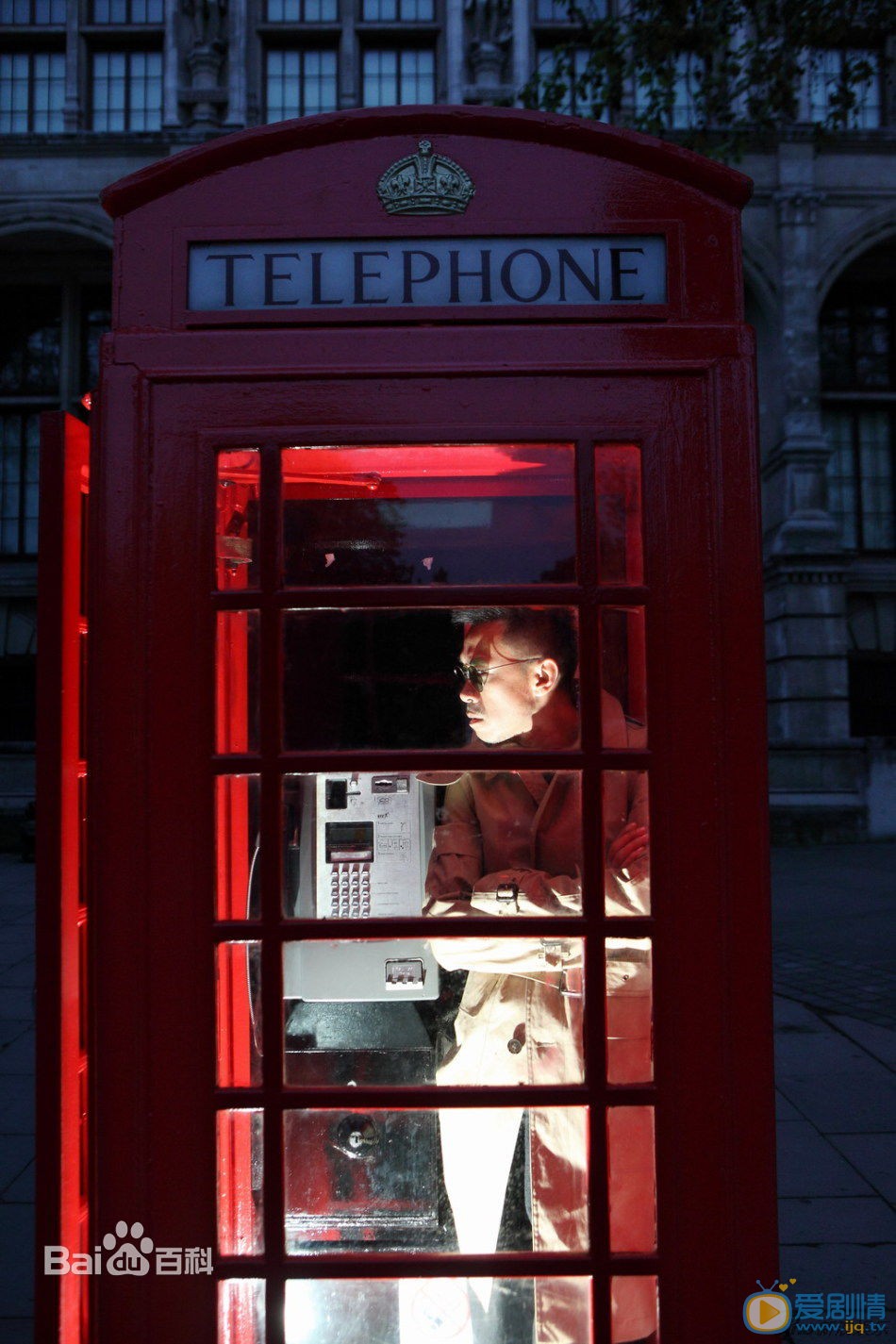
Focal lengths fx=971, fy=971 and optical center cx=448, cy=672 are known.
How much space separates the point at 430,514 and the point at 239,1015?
107 cm

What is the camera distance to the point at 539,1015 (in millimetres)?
1974

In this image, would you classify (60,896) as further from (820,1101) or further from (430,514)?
(820,1101)

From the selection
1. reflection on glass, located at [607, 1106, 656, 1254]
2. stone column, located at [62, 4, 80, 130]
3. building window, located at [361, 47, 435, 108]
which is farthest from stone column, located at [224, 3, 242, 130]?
reflection on glass, located at [607, 1106, 656, 1254]

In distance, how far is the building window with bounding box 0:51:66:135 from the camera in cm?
1373

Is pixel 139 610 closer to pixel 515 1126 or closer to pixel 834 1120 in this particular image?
pixel 515 1126

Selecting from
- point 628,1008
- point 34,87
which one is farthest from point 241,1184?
point 34,87

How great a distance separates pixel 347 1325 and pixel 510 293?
2.06 meters

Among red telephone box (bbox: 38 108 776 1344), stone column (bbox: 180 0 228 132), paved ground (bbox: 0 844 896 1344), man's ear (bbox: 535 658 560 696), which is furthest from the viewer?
stone column (bbox: 180 0 228 132)

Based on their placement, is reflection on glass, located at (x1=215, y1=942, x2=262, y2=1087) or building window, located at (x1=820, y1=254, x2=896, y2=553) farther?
building window, located at (x1=820, y1=254, x2=896, y2=553)

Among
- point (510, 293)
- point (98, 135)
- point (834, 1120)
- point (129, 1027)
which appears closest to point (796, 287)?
point (98, 135)

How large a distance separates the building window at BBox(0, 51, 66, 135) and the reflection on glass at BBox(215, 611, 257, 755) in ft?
49.0

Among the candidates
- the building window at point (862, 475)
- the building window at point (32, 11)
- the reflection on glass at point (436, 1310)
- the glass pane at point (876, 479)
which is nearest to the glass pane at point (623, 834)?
the reflection on glass at point (436, 1310)

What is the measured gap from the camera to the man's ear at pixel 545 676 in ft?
6.25

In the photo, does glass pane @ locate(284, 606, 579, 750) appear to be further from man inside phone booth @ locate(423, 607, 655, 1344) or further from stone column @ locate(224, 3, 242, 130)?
stone column @ locate(224, 3, 242, 130)
